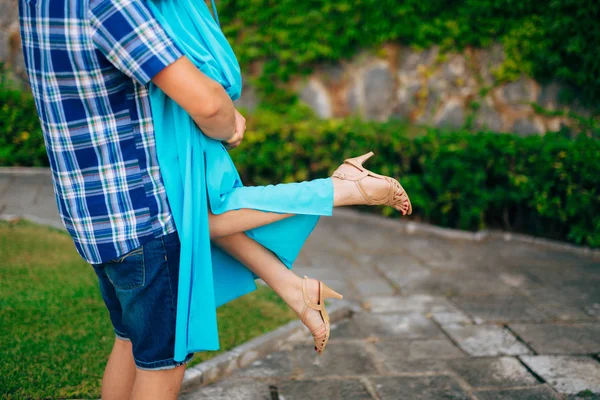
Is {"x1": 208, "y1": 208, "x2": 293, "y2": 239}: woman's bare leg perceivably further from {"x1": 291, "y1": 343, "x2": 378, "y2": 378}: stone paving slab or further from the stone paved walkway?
{"x1": 291, "y1": 343, "x2": 378, "y2": 378}: stone paving slab

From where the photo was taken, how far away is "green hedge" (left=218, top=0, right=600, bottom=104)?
6.07 m

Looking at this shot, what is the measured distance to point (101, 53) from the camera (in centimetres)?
159

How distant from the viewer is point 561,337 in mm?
3588

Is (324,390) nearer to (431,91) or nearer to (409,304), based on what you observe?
(409,304)

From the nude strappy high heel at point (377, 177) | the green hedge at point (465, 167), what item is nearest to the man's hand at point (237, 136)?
the nude strappy high heel at point (377, 177)

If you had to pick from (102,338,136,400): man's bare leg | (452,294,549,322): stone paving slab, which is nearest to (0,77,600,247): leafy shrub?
(452,294,549,322): stone paving slab

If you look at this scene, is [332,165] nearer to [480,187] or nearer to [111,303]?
[480,187]

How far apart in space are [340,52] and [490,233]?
9.92 feet

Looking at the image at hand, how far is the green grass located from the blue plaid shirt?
4.15 ft

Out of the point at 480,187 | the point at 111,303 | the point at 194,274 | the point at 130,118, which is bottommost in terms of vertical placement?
the point at 480,187

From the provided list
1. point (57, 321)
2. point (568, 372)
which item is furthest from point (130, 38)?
point (568, 372)

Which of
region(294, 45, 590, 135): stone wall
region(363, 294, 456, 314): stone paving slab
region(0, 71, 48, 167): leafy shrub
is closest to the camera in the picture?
region(363, 294, 456, 314): stone paving slab

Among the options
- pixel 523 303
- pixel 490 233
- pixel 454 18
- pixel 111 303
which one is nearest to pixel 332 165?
pixel 490 233

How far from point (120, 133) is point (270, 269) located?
76 cm
